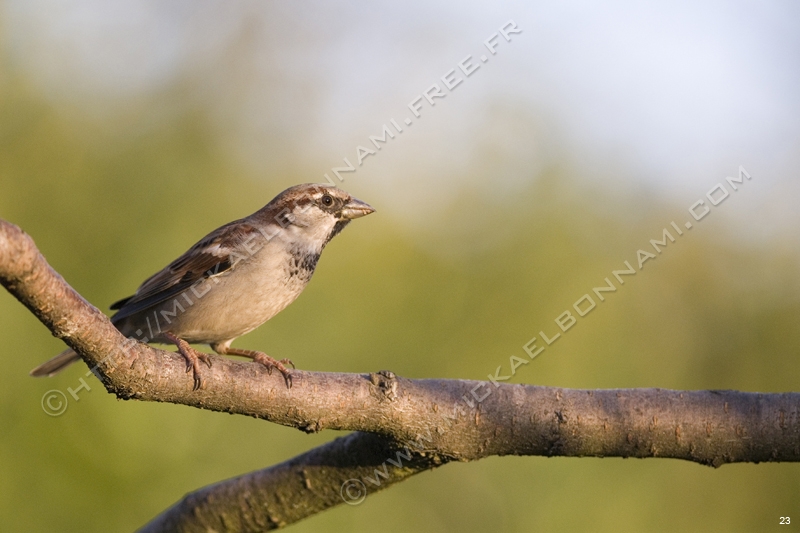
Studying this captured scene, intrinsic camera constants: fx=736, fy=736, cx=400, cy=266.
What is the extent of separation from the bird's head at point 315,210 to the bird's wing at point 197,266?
0.24 metres

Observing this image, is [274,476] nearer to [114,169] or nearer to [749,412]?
[749,412]

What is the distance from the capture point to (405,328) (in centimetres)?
748

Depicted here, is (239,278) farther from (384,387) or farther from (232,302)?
(384,387)

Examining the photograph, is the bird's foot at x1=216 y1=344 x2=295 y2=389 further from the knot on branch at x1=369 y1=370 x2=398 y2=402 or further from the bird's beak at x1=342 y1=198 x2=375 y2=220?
the bird's beak at x1=342 y1=198 x2=375 y2=220

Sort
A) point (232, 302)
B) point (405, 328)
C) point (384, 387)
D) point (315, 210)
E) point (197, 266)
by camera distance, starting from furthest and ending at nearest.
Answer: point (405, 328)
point (315, 210)
point (197, 266)
point (232, 302)
point (384, 387)

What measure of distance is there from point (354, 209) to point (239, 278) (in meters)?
1.05

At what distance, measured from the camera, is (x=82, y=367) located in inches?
243

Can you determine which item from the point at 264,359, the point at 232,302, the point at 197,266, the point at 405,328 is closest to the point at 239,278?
the point at 232,302

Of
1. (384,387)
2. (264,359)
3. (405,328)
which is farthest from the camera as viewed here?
(405,328)

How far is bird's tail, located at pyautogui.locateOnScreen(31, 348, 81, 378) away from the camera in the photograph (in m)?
5.12

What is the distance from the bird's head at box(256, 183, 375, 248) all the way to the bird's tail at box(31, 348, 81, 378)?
65.0 inches

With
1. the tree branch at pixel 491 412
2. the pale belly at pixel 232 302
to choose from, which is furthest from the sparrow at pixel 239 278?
the tree branch at pixel 491 412

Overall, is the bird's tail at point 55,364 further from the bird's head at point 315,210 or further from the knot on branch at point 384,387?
the knot on branch at point 384,387

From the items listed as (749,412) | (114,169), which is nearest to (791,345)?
(749,412)
